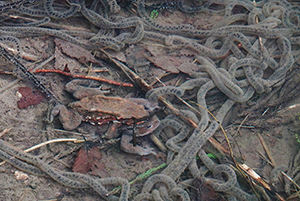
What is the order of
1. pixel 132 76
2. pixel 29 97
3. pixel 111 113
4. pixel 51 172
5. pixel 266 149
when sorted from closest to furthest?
pixel 51 172
pixel 111 113
pixel 29 97
pixel 266 149
pixel 132 76

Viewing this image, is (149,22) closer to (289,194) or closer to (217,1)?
(217,1)

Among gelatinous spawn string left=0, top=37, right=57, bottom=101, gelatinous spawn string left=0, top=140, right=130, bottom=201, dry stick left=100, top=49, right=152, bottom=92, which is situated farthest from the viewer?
dry stick left=100, top=49, right=152, bottom=92

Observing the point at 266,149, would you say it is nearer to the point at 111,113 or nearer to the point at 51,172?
the point at 111,113

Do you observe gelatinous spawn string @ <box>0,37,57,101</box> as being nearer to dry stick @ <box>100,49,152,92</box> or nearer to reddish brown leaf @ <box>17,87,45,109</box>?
reddish brown leaf @ <box>17,87,45,109</box>

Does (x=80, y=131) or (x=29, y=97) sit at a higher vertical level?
(x=29, y=97)

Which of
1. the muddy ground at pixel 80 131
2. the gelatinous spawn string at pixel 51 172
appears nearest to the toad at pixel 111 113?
the muddy ground at pixel 80 131

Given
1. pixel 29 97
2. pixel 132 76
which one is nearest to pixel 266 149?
pixel 132 76

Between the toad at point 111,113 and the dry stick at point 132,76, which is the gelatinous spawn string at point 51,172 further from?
the dry stick at point 132,76

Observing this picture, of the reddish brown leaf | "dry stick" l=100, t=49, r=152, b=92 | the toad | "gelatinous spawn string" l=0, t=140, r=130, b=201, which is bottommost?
"gelatinous spawn string" l=0, t=140, r=130, b=201

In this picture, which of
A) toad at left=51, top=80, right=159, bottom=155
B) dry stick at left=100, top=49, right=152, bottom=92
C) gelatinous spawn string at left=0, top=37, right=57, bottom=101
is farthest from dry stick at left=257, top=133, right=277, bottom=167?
gelatinous spawn string at left=0, top=37, right=57, bottom=101
